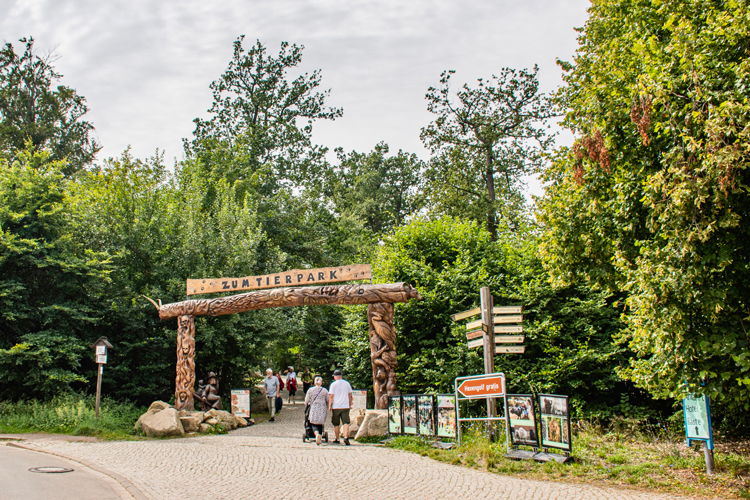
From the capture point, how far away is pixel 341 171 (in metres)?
47.3

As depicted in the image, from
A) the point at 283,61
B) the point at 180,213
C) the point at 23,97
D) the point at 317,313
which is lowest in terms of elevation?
the point at 317,313

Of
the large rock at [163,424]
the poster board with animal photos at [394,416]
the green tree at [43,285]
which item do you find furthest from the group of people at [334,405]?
the green tree at [43,285]

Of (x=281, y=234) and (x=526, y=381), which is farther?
(x=281, y=234)

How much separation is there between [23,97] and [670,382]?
35.5m

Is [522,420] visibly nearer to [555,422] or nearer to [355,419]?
[555,422]

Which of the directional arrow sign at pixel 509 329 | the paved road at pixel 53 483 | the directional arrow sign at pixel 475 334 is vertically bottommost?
the paved road at pixel 53 483

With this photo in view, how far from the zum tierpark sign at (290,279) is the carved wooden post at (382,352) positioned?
93cm

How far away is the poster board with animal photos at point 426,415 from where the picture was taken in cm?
1024

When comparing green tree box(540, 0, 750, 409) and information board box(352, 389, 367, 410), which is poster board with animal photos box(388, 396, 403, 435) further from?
green tree box(540, 0, 750, 409)

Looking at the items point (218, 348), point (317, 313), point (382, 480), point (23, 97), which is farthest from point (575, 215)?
point (23, 97)

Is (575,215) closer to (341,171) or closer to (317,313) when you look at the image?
(317,313)

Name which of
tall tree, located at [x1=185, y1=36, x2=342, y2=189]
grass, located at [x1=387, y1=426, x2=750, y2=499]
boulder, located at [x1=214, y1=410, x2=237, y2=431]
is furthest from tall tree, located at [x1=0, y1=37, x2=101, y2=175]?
grass, located at [x1=387, y1=426, x2=750, y2=499]

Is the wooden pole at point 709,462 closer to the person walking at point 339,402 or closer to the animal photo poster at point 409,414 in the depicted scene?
the animal photo poster at point 409,414

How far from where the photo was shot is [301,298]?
43.3 ft
